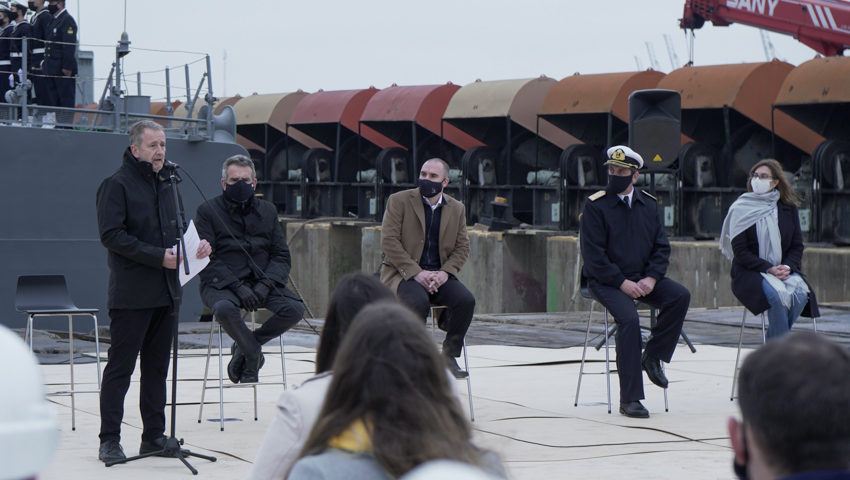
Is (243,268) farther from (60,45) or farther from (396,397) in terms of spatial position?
(60,45)

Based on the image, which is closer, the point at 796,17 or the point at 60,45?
the point at 60,45

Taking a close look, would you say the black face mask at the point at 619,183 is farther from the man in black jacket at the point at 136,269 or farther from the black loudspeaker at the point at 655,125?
the black loudspeaker at the point at 655,125

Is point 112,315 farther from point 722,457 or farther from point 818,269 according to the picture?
point 818,269

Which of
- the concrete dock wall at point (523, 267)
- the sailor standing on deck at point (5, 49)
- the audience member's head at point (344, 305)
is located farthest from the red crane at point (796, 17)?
the audience member's head at point (344, 305)

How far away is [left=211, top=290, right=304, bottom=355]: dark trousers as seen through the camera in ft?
20.3

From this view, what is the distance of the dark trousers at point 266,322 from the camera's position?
618 cm

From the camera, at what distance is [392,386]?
1.83 meters

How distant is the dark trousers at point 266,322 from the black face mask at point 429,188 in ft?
3.74

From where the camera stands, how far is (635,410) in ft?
21.8

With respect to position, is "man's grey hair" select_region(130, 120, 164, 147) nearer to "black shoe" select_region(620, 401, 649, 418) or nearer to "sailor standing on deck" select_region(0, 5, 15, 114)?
"black shoe" select_region(620, 401, 649, 418)

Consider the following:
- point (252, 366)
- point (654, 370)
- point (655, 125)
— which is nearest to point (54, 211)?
point (655, 125)

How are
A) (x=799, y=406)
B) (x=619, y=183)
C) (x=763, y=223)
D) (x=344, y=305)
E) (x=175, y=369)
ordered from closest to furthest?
1. (x=799, y=406)
2. (x=344, y=305)
3. (x=175, y=369)
4. (x=619, y=183)
5. (x=763, y=223)

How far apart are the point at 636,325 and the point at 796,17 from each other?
52.3 feet

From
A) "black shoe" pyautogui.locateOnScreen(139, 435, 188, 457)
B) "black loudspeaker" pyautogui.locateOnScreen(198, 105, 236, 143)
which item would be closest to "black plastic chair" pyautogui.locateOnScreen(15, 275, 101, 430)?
"black shoe" pyautogui.locateOnScreen(139, 435, 188, 457)
